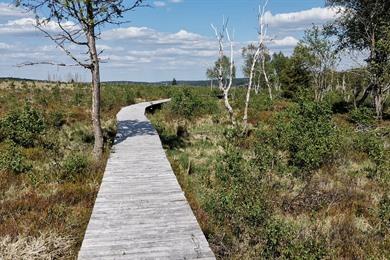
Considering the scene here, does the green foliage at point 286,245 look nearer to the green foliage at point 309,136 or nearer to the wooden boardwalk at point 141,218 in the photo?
the wooden boardwalk at point 141,218

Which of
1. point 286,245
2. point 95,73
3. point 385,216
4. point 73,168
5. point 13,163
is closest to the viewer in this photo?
point 286,245

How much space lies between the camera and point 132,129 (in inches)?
648

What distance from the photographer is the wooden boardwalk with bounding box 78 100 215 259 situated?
5230mm

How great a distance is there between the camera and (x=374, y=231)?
713cm

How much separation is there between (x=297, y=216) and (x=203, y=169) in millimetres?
4490

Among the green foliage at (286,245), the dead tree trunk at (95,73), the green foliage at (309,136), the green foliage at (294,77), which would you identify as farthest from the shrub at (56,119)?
the green foliage at (294,77)

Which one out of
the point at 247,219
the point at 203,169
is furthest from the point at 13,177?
the point at 247,219

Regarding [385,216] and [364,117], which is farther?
[364,117]

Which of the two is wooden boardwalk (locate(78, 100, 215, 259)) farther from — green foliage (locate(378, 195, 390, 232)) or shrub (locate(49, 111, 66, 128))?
shrub (locate(49, 111, 66, 128))

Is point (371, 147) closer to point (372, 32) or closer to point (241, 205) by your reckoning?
point (241, 205)

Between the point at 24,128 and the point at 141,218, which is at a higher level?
the point at 24,128

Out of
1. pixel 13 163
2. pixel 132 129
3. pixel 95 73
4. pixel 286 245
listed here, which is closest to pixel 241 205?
pixel 286 245

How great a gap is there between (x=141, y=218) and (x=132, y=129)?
10.3 meters

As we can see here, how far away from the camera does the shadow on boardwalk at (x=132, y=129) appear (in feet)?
48.1
